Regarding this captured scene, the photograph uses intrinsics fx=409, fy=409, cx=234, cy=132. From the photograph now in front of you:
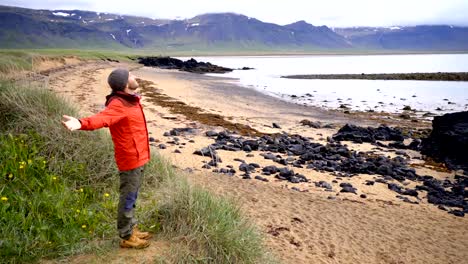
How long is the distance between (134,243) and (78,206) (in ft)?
4.48

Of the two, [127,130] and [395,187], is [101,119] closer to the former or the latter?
[127,130]

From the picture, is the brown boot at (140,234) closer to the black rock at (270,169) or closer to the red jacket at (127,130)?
the red jacket at (127,130)

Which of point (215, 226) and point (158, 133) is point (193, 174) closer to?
point (215, 226)

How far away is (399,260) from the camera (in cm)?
632

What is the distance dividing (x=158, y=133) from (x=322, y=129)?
7999 mm

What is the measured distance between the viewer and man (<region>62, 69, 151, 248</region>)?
164 inches

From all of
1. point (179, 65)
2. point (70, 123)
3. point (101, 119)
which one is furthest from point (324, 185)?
point (179, 65)

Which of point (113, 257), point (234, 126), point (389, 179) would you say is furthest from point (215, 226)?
point (234, 126)

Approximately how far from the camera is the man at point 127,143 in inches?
164

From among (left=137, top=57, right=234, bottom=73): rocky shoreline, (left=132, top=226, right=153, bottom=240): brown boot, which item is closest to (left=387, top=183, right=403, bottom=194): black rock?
(left=132, top=226, right=153, bottom=240): brown boot

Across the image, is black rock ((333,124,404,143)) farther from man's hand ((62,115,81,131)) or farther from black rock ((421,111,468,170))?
man's hand ((62,115,81,131))

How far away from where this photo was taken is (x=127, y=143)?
425cm

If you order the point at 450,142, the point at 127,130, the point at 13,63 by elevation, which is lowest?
the point at 450,142

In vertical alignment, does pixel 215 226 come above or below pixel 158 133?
above
